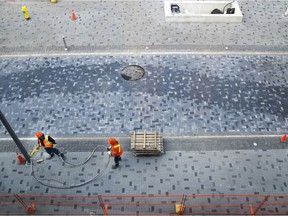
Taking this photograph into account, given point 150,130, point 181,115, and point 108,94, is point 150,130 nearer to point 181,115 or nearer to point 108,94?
point 181,115

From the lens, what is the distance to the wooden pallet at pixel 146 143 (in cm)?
1076

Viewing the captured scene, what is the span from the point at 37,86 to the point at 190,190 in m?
8.73

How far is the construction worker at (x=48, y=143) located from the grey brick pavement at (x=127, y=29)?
6646mm

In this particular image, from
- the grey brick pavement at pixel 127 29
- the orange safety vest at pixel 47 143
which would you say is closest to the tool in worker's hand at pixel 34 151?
the orange safety vest at pixel 47 143

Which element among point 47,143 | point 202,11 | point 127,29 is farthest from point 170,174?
point 202,11

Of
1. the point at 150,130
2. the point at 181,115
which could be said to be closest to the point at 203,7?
the point at 181,115

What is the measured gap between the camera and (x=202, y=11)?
17672mm

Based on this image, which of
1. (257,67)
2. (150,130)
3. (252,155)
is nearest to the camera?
(252,155)

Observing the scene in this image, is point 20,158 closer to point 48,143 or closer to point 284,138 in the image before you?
point 48,143

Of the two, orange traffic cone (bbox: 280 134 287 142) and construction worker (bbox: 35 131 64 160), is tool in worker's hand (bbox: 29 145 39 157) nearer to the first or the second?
construction worker (bbox: 35 131 64 160)

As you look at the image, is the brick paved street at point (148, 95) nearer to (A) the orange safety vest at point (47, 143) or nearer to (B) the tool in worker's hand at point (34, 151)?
(B) the tool in worker's hand at point (34, 151)

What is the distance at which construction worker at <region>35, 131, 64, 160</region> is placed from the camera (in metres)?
9.93

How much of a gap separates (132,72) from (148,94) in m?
1.70

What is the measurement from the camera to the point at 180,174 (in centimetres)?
1054
